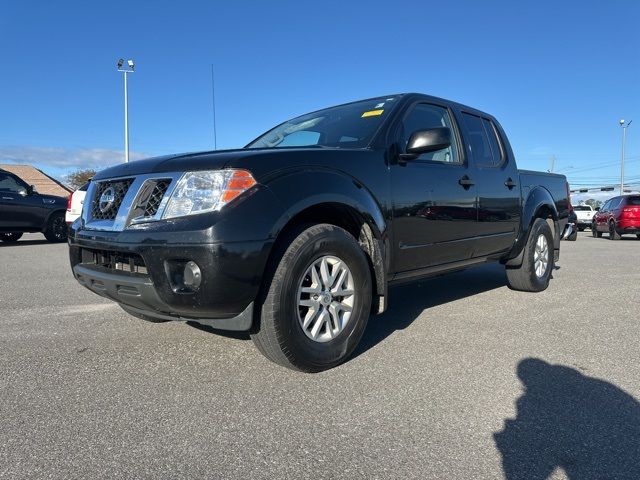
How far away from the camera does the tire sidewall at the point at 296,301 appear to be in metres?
2.68

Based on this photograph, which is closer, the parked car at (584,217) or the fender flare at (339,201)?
the fender flare at (339,201)

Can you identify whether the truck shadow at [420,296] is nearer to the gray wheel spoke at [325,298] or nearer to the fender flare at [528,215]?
the gray wheel spoke at [325,298]

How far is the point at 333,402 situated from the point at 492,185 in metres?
2.95

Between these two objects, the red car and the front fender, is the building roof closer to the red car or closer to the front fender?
the red car

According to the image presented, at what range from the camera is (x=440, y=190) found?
3.83 metres

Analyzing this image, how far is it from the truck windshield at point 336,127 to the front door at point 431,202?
234 millimetres

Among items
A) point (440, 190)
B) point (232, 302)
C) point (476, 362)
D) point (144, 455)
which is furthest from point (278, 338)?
point (440, 190)

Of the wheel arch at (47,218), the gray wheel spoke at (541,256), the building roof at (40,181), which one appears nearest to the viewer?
the gray wheel spoke at (541,256)

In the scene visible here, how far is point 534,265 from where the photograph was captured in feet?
17.9

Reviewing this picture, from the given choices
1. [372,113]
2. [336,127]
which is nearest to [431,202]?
[372,113]

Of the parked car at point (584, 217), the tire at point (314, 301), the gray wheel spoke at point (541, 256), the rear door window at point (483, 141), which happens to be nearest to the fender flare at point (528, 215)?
the gray wheel spoke at point (541, 256)

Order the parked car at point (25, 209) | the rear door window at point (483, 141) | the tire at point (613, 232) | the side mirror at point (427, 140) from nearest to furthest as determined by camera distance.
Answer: the side mirror at point (427, 140), the rear door window at point (483, 141), the parked car at point (25, 209), the tire at point (613, 232)

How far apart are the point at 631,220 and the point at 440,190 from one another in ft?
49.0

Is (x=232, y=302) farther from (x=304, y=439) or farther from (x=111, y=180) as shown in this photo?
(x=111, y=180)
